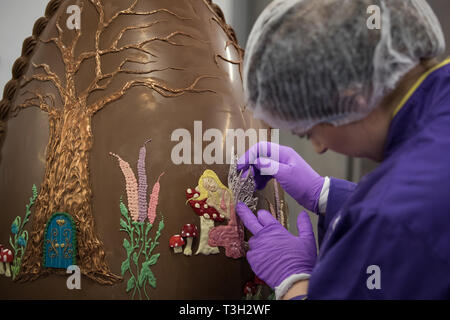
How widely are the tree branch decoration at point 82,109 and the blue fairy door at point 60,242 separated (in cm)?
1

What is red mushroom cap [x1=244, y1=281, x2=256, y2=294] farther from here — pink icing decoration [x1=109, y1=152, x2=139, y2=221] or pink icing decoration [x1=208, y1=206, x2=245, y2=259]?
pink icing decoration [x1=109, y1=152, x2=139, y2=221]

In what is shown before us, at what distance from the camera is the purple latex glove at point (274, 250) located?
0.92 metres

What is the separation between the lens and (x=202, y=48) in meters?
1.10

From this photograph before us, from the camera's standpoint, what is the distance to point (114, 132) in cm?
100

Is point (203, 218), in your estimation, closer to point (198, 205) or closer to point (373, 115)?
point (198, 205)

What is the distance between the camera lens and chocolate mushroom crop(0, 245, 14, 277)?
1043 millimetres

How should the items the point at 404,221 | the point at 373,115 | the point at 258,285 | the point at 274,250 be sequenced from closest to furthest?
the point at 404,221 → the point at 373,115 → the point at 274,250 → the point at 258,285

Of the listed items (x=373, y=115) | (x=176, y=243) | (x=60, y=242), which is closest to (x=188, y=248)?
(x=176, y=243)

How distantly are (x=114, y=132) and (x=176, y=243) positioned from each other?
0.28 m

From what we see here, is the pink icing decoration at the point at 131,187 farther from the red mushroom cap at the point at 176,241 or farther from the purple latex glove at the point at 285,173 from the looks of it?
the purple latex glove at the point at 285,173

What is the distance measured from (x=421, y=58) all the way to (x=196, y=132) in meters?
0.50

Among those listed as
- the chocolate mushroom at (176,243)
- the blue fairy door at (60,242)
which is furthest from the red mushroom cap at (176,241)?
the blue fairy door at (60,242)
